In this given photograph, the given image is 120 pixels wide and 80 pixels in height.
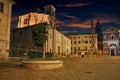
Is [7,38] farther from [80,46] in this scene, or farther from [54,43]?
[80,46]

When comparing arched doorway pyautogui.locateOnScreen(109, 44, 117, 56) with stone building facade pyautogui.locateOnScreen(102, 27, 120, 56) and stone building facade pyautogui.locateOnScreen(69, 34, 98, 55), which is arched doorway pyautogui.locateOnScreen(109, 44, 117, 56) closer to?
stone building facade pyautogui.locateOnScreen(102, 27, 120, 56)

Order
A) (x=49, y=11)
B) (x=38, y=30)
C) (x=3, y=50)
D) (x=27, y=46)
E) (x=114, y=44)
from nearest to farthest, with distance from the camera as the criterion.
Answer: (x=3, y=50) < (x=38, y=30) < (x=27, y=46) < (x=49, y=11) < (x=114, y=44)

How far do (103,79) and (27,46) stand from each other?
27224 millimetres

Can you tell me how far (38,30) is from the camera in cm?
2672

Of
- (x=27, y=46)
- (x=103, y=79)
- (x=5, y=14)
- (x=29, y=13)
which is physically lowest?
(x=103, y=79)

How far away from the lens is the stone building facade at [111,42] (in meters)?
56.3

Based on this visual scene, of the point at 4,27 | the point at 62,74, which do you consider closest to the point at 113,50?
the point at 4,27

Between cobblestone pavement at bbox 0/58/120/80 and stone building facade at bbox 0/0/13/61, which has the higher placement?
stone building facade at bbox 0/0/13/61

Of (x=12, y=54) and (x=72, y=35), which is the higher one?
(x=72, y=35)

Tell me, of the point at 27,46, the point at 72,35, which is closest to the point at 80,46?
the point at 72,35

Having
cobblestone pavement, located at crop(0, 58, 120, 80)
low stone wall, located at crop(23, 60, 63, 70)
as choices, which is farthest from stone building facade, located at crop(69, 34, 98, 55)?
cobblestone pavement, located at crop(0, 58, 120, 80)

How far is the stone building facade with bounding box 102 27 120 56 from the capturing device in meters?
56.3

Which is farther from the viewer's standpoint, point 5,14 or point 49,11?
point 49,11

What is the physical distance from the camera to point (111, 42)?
57219 mm
